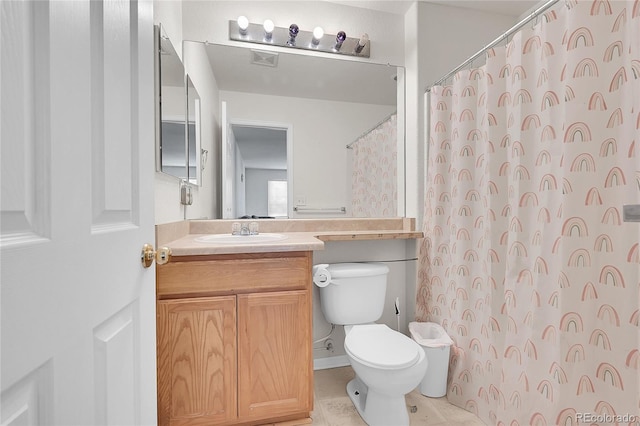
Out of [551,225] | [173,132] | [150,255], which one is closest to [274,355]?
[150,255]

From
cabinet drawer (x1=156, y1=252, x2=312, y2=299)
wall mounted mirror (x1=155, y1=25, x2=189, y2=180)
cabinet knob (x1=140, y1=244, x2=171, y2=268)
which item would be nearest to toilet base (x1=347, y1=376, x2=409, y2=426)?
cabinet drawer (x1=156, y1=252, x2=312, y2=299)

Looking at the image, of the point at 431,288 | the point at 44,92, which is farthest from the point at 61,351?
the point at 431,288

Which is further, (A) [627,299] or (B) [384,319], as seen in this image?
(B) [384,319]

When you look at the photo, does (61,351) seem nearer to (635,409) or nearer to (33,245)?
(33,245)

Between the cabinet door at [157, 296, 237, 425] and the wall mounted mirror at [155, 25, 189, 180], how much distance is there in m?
0.65

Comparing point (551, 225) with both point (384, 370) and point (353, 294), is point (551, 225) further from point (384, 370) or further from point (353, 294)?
point (353, 294)

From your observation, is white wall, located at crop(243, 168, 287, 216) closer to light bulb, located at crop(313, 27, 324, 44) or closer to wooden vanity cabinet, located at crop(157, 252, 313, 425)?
wooden vanity cabinet, located at crop(157, 252, 313, 425)

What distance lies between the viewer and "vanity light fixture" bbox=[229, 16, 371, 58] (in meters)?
1.94

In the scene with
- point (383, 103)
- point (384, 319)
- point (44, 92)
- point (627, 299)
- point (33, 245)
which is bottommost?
point (384, 319)

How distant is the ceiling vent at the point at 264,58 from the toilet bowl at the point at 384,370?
181cm

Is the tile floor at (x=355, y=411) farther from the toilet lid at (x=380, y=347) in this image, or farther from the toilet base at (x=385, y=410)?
the toilet lid at (x=380, y=347)

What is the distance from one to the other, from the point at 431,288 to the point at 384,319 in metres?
0.43

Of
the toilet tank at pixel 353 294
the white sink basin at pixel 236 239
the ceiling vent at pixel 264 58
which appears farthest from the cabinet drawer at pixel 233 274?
the ceiling vent at pixel 264 58

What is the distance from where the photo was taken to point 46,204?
0.42 meters
